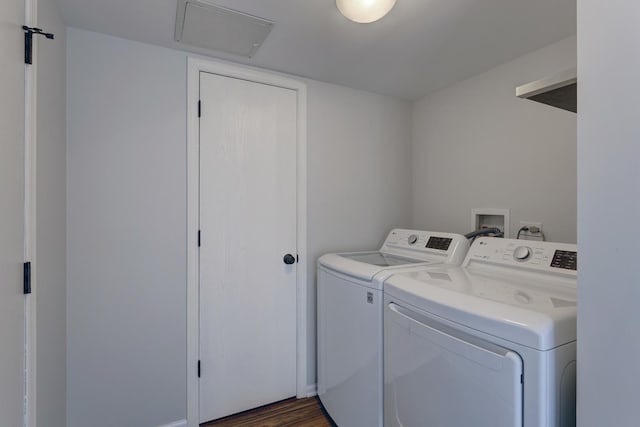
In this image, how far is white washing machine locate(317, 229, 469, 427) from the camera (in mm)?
1420

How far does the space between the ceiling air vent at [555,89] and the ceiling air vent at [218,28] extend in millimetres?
1204

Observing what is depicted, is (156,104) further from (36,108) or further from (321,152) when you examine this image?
(321,152)

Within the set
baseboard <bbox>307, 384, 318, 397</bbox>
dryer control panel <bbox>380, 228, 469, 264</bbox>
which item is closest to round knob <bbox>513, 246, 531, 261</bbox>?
dryer control panel <bbox>380, 228, 469, 264</bbox>

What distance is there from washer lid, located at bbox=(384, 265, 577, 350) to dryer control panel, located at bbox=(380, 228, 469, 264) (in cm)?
25

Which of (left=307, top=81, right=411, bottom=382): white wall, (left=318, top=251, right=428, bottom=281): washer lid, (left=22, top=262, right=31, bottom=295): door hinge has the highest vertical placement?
(left=307, top=81, right=411, bottom=382): white wall

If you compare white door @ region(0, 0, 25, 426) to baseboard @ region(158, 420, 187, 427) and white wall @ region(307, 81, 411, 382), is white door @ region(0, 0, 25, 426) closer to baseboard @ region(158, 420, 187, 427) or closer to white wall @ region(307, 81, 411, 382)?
baseboard @ region(158, 420, 187, 427)

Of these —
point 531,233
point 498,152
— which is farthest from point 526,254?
point 498,152

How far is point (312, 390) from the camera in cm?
209

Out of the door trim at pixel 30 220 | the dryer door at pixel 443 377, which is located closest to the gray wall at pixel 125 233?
the door trim at pixel 30 220

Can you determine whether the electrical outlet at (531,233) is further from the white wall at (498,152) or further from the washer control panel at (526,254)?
the washer control panel at (526,254)

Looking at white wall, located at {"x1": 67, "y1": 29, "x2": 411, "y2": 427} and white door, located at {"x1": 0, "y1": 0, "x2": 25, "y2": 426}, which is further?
white wall, located at {"x1": 67, "y1": 29, "x2": 411, "y2": 427}

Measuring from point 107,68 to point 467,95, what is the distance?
7.33 feet

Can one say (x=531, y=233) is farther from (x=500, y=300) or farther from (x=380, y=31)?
(x=380, y=31)

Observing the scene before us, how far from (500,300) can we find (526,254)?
0.52 metres
